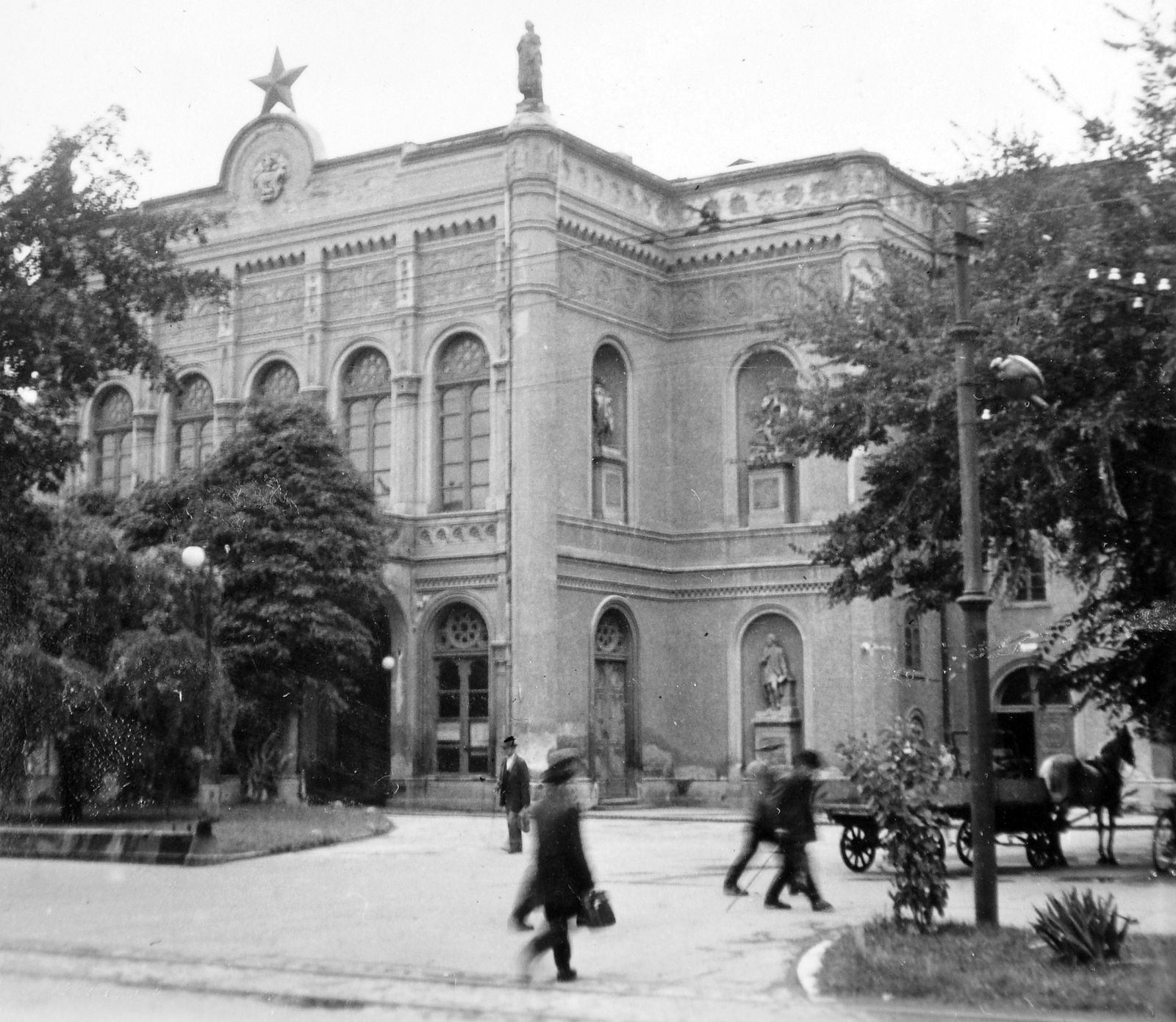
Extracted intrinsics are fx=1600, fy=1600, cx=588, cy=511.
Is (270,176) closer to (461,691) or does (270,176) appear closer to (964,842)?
(461,691)

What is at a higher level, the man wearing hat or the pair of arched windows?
the pair of arched windows

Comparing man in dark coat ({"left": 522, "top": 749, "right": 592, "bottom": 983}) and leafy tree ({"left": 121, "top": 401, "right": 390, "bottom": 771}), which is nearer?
man in dark coat ({"left": 522, "top": 749, "right": 592, "bottom": 983})

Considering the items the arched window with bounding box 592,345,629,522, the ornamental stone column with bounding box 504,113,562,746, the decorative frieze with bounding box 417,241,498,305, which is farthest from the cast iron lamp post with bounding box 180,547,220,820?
the arched window with bounding box 592,345,629,522

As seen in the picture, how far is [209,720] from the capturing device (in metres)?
23.3

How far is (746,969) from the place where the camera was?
1221 cm

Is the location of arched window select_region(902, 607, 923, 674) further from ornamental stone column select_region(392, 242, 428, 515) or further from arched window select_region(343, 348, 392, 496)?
arched window select_region(343, 348, 392, 496)

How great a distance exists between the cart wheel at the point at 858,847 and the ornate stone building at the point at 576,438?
14.1 m

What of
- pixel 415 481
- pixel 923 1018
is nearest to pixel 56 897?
pixel 923 1018

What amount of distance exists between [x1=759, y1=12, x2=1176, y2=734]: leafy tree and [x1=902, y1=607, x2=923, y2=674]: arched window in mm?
13700

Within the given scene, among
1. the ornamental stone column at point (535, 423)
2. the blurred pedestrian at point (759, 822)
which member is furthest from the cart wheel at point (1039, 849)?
the ornamental stone column at point (535, 423)

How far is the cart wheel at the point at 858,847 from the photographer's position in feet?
63.0

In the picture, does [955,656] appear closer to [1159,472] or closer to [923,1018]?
[1159,472]

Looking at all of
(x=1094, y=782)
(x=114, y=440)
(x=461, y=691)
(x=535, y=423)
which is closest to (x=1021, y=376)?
(x=1094, y=782)

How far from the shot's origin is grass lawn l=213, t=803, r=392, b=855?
73.4 feet
